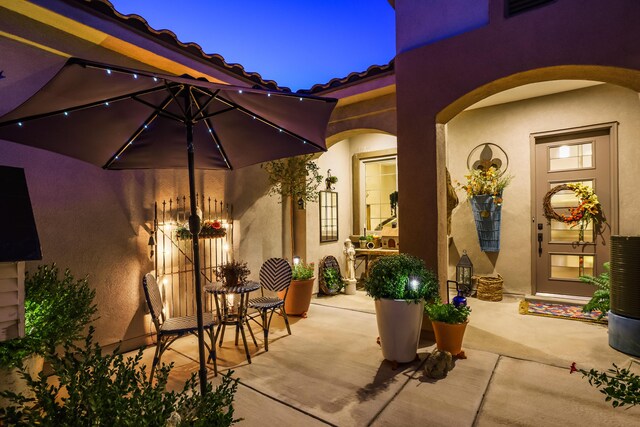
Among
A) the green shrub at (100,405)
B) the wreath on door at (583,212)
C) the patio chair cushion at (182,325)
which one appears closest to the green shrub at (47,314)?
the patio chair cushion at (182,325)

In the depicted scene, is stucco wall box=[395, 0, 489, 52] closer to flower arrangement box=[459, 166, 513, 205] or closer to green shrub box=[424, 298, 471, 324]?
flower arrangement box=[459, 166, 513, 205]

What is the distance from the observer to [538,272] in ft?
20.1

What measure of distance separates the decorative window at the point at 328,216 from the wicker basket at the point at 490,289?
3199mm

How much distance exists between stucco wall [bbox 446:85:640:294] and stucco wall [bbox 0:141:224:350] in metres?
5.57

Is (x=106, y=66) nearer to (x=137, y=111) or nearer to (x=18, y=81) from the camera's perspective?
(x=137, y=111)

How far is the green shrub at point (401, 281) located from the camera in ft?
11.4

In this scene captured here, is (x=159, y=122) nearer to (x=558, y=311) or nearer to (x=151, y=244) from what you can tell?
(x=151, y=244)

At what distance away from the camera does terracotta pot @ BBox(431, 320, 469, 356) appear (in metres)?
3.62

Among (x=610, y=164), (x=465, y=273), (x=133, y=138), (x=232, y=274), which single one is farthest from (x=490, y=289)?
(x=133, y=138)

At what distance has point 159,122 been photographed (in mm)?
3037

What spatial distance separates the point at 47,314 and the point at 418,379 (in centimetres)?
338

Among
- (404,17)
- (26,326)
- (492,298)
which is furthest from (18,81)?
(492,298)

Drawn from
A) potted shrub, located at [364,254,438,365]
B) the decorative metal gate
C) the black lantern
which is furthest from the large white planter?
the black lantern

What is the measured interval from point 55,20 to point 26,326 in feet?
9.73
